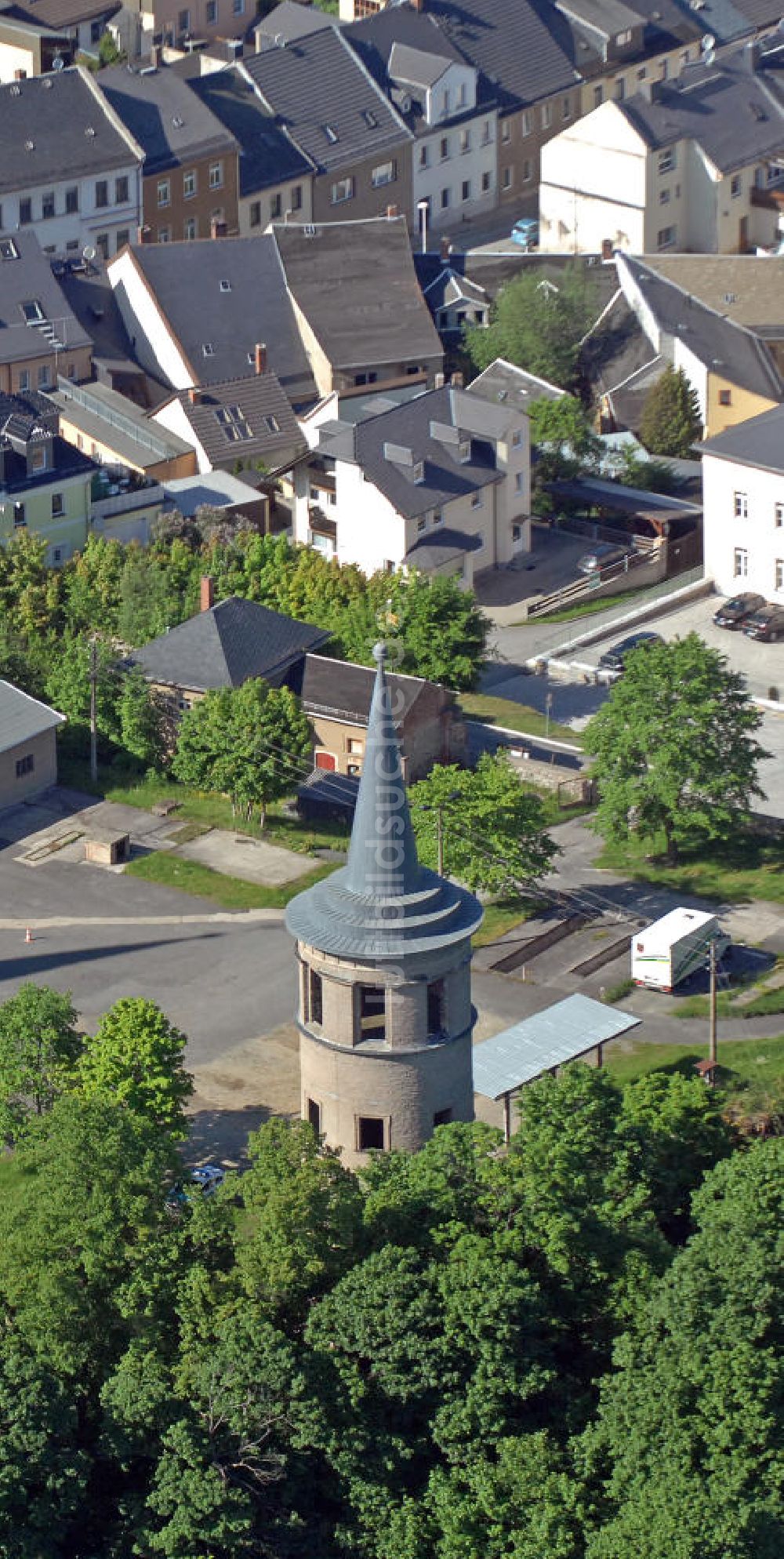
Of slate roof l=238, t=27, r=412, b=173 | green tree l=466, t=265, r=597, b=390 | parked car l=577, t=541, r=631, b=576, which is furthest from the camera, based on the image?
slate roof l=238, t=27, r=412, b=173

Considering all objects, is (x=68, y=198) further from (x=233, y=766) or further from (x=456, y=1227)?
(x=456, y=1227)

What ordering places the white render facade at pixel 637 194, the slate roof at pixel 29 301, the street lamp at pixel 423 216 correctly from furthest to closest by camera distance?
1. the street lamp at pixel 423 216
2. the white render facade at pixel 637 194
3. the slate roof at pixel 29 301

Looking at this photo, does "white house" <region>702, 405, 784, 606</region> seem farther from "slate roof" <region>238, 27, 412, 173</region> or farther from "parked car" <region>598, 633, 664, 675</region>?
"slate roof" <region>238, 27, 412, 173</region>

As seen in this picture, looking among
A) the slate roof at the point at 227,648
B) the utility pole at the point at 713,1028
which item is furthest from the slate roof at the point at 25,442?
the utility pole at the point at 713,1028

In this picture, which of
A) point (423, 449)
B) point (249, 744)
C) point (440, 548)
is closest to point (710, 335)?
point (423, 449)

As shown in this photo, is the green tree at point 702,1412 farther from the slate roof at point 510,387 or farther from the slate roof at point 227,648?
→ the slate roof at point 510,387

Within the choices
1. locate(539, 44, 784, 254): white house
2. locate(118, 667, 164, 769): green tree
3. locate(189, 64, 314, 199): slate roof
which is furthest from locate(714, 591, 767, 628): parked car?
locate(189, 64, 314, 199): slate roof

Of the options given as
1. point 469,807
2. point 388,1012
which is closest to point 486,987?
point 469,807
